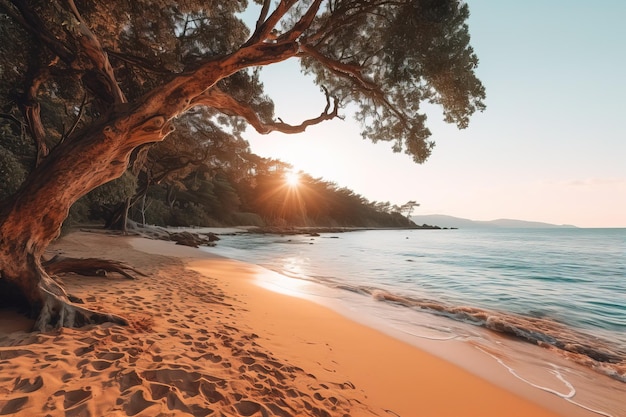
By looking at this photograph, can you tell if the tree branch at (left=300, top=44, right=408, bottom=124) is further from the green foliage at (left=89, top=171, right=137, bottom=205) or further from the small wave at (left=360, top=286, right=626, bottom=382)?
the green foliage at (left=89, top=171, right=137, bottom=205)

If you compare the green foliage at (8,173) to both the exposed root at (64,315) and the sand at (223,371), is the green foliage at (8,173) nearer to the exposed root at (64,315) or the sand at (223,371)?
the sand at (223,371)

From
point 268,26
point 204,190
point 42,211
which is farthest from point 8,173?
point 204,190

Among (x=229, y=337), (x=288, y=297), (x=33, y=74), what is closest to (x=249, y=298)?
(x=288, y=297)

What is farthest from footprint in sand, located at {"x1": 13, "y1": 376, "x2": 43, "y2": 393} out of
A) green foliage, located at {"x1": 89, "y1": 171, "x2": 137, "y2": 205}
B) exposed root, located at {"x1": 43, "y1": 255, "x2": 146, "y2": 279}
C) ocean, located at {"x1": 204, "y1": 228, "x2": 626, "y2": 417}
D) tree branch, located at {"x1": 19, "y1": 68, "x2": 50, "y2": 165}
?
green foliage, located at {"x1": 89, "y1": 171, "x2": 137, "y2": 205}

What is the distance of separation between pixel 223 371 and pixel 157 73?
7.99 m

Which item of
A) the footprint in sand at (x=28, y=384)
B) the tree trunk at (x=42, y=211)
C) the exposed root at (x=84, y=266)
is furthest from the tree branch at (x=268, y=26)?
the exposed root at (x=84, y=266)

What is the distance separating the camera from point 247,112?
18.7ft

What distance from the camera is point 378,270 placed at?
46.9 ft

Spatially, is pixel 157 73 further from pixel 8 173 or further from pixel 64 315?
pixel 64 315

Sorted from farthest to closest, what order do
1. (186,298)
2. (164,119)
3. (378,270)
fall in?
(378,270)
(186,298)
(164,119)

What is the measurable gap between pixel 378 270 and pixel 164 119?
1217 centimetres

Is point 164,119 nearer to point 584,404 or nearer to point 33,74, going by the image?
point 33,74

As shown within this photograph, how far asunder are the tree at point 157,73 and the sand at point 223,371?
29.9 inches

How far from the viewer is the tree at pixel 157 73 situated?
4172mm
